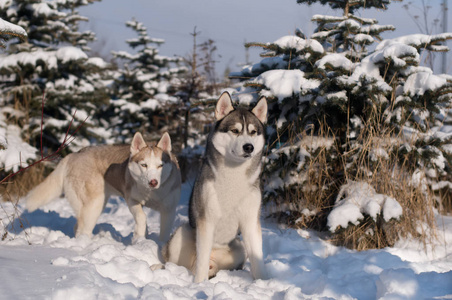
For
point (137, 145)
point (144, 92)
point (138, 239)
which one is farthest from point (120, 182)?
point (144, 92)

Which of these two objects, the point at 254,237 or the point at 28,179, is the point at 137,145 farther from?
the point at 28,179

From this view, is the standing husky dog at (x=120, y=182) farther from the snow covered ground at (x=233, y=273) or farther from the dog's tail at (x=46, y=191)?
the snow covered ground at (x=233, y=273)

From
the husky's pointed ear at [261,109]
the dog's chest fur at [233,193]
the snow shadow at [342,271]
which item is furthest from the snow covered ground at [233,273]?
the husky's pointed ear at [261,109]

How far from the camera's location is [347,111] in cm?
505

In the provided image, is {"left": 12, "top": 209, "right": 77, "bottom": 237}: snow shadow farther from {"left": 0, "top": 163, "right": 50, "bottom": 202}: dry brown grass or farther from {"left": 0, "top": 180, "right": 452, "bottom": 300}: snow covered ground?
{"left": 0, "top": 163, "right": 50, "bottom": 202}: dry brown grass

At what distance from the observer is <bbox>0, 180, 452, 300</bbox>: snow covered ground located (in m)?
2.55

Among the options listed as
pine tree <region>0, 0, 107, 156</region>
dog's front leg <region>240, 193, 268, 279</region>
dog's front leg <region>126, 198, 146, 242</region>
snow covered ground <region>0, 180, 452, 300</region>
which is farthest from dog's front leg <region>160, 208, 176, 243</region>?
pine tree <region>0, 0, 107, 156</region>

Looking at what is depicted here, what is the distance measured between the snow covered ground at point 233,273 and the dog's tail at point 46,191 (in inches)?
14.4

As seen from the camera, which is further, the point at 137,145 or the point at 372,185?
the point at 137,145

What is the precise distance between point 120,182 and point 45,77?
269 inches

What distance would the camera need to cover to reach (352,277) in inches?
134

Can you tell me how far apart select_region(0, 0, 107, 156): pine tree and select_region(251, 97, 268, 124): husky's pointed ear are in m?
7.41

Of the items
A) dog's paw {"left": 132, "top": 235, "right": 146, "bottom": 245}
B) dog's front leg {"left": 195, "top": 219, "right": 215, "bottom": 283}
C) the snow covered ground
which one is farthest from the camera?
dog's paw {"left": 132, "top": 235, "right": 146, "bottom": 245}

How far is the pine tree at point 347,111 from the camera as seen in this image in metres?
4.77
